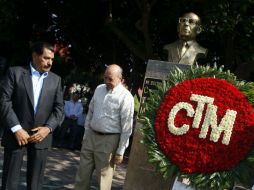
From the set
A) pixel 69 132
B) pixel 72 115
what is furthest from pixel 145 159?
pixel 69 132

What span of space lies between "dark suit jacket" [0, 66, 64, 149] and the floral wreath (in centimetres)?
112

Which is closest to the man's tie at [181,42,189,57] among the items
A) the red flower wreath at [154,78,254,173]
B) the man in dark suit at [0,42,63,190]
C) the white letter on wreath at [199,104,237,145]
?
the red flower wreath at [154,78,254,173]

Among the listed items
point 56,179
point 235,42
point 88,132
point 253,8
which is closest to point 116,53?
point 235,42

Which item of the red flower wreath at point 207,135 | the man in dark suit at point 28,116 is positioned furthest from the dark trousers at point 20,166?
the red flower wreath at point 207,135

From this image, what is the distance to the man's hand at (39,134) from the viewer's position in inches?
187

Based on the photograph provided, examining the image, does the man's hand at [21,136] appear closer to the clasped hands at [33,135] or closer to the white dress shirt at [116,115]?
the clasped hands at [33,135]

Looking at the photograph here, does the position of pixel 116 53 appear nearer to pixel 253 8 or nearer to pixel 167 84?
pixel 253 8

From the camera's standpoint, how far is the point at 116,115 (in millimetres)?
5914

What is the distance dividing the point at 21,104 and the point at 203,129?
6.31ft

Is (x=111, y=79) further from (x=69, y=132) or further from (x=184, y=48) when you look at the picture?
(x=69, y=132)

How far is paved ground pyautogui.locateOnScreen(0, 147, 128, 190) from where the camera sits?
24.6 feet

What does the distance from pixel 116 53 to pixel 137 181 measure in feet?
41.0

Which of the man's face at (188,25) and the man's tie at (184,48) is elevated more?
the man's face at (188,25)

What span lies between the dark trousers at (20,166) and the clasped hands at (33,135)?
137 mm
